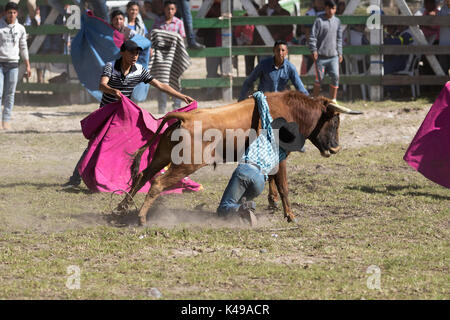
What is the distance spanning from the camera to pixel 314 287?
628 centimetres

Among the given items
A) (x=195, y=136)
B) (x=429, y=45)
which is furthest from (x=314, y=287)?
(x=429, y=45)

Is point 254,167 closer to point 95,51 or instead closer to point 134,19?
point 134,19

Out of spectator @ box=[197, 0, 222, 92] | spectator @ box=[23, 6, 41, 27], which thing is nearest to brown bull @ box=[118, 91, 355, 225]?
spectator @ box=[197, 0, 222, 92]

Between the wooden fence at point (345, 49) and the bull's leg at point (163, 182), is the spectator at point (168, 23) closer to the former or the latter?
the wooden fence at point (345, 49)

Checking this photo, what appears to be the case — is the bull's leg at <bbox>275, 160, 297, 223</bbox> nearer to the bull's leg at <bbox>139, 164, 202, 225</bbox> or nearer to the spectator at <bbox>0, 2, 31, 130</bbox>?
the bull's leg at <bbox>139, 164, 202, 225</bbox>

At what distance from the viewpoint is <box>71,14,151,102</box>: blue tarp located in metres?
13.8

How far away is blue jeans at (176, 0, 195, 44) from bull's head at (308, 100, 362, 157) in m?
7.33

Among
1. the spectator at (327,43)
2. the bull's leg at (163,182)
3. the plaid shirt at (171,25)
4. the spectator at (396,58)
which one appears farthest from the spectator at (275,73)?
the spectator at (396,58)

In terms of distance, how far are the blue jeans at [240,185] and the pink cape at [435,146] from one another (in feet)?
8.41

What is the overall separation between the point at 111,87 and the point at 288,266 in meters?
3.48

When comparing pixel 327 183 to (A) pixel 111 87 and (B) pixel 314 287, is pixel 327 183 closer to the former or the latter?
(A) pixel 111 87

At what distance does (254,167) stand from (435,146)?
2.76 metres

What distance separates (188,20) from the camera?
51.6ft

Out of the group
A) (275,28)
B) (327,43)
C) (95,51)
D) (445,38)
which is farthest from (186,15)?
(445,38)
